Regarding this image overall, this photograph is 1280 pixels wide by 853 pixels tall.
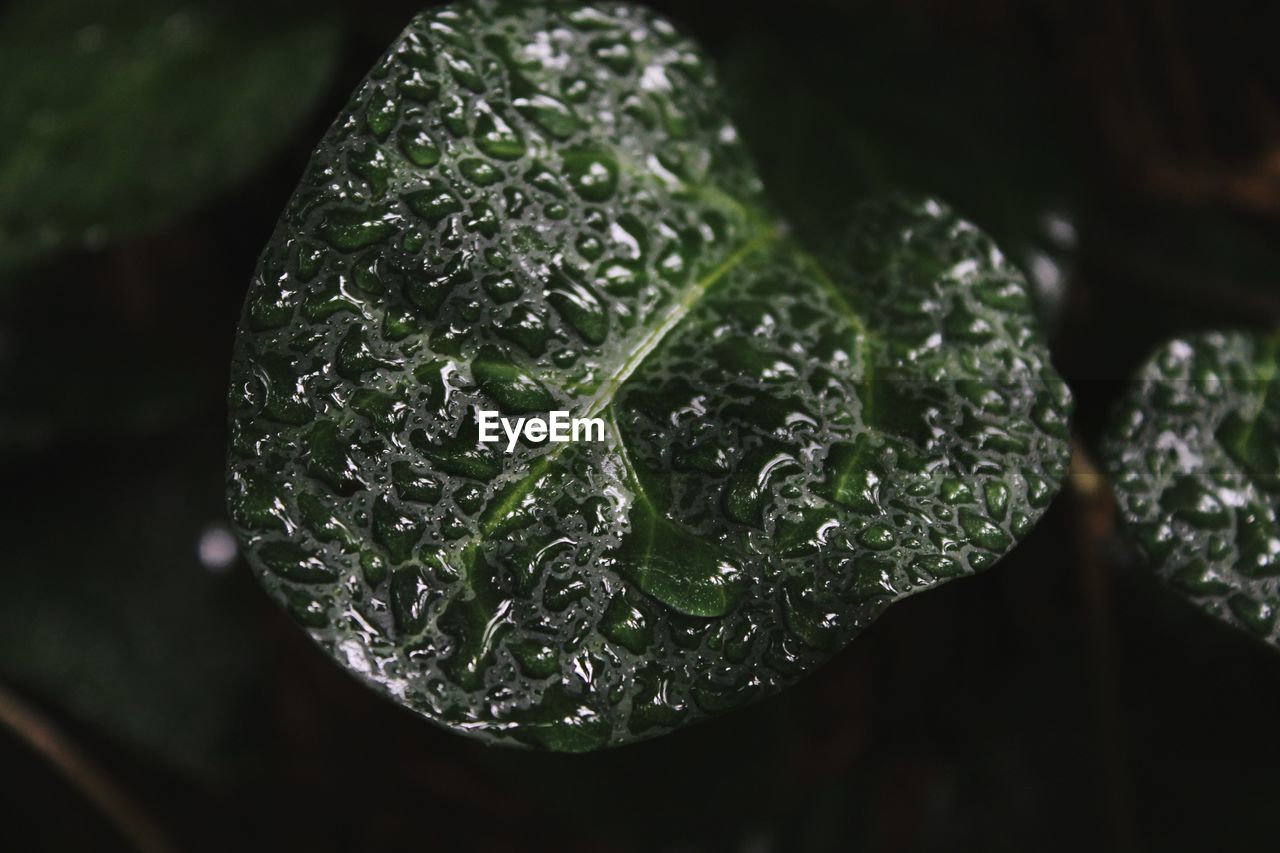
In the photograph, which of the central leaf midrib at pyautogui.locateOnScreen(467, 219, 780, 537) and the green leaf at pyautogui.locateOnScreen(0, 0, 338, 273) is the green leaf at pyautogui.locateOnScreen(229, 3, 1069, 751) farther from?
the green leaf at pyautogui.locateOnScreen(0, 0, 338, 273)

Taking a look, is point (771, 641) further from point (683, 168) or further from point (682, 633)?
point (683, 168)

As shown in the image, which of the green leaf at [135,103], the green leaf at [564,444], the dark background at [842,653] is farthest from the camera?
the dark background at [842,653]

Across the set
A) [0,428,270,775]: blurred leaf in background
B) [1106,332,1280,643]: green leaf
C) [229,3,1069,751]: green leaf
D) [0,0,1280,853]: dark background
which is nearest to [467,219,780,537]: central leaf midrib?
[229,3,1069,751]: green leaf

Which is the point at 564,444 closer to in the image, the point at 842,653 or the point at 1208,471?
the point at 1208,471

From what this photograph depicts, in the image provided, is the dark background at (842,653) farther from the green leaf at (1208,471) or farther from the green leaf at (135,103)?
the green leaf at (1208,471)

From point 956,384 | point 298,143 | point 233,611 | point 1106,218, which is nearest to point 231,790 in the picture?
point 233,611

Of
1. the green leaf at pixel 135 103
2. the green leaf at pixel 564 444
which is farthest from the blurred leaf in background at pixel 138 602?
the green leaf at pixel 564 444
